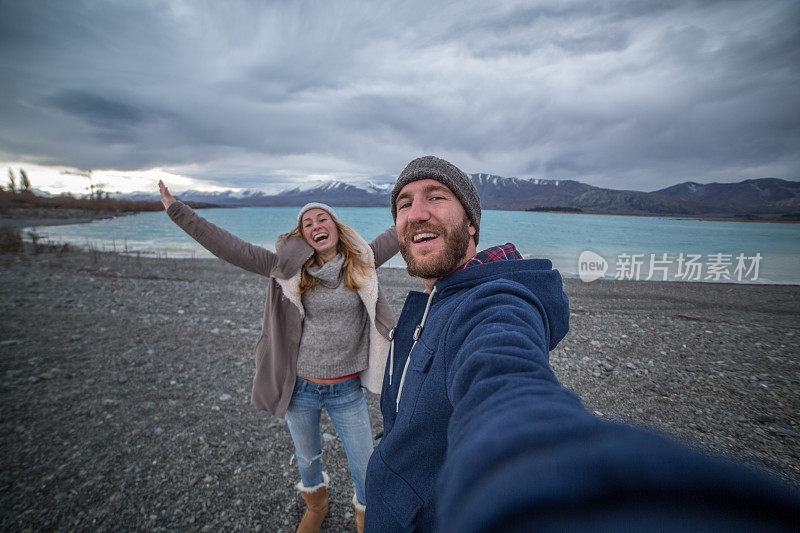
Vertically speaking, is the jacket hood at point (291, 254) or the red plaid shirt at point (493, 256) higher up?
the red plaid shirt at point (493, 256)

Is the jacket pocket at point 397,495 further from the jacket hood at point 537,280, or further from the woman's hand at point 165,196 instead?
the woman's hand at point 165,196

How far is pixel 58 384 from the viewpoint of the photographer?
5.77m

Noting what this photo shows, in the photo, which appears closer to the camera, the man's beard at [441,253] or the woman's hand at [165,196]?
the man's beard at [441,253]

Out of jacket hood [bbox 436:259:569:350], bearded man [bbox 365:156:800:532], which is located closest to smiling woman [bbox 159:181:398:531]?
bearded man [bbox 365:156:800:532]

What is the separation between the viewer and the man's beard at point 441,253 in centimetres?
201

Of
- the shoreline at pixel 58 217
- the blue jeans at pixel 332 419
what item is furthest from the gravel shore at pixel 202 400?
the shoreline at pixel 58 217

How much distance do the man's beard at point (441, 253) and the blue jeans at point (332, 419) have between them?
1688 mm

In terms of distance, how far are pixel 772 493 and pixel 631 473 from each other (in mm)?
167

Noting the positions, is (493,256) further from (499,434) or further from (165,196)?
(165,196)

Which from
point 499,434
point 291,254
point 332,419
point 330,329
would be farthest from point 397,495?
point 291,254

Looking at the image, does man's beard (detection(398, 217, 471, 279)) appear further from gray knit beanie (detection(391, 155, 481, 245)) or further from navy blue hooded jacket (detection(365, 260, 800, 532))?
navy blue hooded jacket (detection(365, 260, 800, 532))

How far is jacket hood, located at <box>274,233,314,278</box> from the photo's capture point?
3.05 m

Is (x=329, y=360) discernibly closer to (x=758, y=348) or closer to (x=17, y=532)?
(x=17, y=532)

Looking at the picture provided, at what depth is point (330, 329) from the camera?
313 cm
